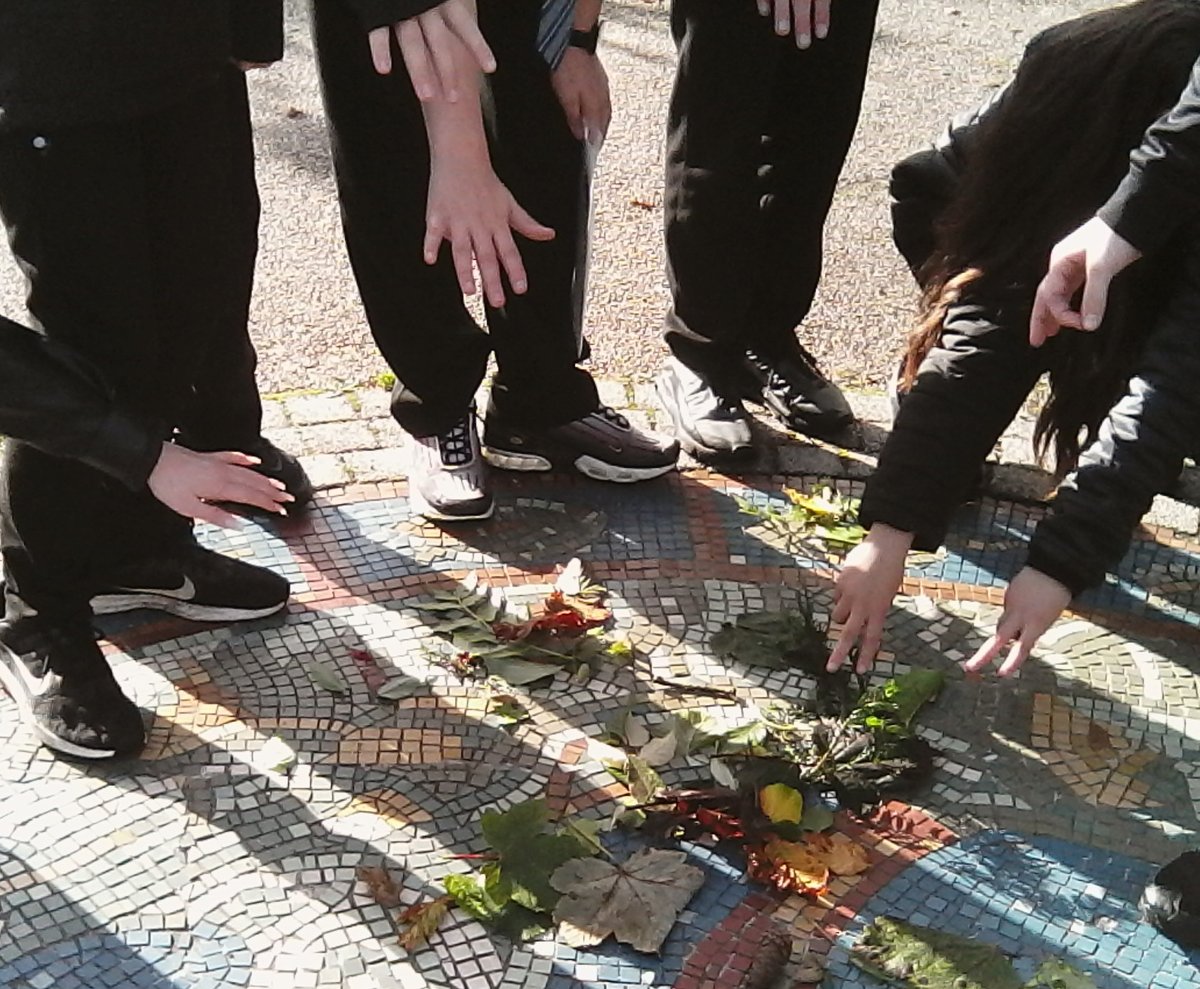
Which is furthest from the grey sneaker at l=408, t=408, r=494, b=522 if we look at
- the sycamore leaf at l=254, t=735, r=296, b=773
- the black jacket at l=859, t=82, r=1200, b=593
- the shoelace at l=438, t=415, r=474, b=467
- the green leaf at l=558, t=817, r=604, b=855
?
the black jacket at l=859, t=82, r=1200, b=593

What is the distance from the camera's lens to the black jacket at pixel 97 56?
6.45 ft

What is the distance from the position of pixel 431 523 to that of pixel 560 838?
1.04 meters

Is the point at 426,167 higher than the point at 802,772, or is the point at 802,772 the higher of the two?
the point at 426,167

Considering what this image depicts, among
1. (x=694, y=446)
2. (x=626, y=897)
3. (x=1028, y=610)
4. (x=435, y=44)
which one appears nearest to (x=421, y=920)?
(x=626, y=897)

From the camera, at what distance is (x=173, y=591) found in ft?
9.12

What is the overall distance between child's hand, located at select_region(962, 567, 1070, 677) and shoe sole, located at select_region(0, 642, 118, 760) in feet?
4.96

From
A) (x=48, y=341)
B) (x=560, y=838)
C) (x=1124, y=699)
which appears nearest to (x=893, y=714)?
(x=1124, y=699)

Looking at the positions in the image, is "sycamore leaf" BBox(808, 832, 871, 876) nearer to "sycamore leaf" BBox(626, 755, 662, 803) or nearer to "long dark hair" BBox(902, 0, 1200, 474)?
"sycamore leaf" BBox(626, 755, 662, 803)

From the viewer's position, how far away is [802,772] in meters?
2.47

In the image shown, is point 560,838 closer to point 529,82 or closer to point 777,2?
point 529,82

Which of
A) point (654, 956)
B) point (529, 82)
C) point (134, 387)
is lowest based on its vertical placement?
point (654, 956)

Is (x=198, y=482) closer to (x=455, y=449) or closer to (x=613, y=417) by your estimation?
(x=455, y=449)

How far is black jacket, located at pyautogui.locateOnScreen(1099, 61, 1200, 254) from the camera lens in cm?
206

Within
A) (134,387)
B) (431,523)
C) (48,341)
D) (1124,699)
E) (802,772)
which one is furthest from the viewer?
(431,523)
